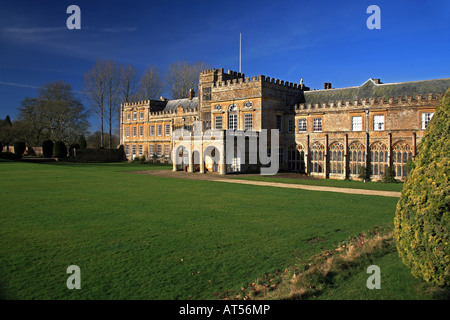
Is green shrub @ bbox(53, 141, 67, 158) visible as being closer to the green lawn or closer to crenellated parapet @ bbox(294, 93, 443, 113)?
crenellated parapet @ bbox(294, 93, 443, 113)

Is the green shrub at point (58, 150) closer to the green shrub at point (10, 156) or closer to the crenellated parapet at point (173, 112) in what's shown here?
the green shrub at point (10, 156)

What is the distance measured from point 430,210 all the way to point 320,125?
96.7 ft

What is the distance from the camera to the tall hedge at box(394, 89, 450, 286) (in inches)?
216

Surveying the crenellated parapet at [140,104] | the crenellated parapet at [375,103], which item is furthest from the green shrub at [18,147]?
the crenellated parapet at [375,103]

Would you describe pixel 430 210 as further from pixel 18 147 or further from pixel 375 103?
pixel 18 147

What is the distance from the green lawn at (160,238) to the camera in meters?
6.94

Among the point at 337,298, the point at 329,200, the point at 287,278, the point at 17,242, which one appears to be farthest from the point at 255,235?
the point at 329,200

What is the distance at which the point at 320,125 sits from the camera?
34.1 m

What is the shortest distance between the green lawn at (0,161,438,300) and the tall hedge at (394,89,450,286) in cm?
86

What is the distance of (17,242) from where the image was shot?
9.34 meters

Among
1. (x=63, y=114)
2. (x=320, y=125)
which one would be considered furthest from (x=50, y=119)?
(x=320, y=125)

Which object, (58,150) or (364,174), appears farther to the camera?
(58,150)

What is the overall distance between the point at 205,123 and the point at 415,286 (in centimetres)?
3994
